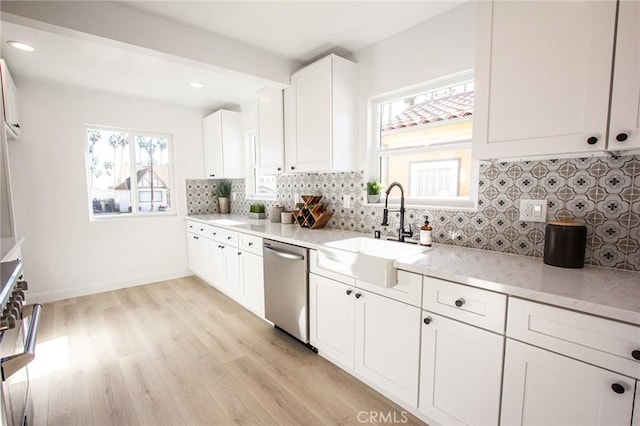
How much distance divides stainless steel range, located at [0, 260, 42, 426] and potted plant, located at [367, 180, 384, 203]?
86.2 inches

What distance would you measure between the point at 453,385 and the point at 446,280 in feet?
1.67

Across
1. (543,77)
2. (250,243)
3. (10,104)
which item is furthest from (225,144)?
(543,77)

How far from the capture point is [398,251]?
2.04m

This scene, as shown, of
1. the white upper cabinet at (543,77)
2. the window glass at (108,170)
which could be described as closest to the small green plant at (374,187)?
the white upper cabinet at (543,77)

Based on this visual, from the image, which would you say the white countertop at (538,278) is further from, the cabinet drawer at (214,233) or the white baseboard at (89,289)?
the white baseboard at (89,289)

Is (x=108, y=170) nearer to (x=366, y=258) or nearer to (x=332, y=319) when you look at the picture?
(x=332, y=319)

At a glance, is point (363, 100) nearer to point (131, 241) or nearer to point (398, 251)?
point (398, 251)

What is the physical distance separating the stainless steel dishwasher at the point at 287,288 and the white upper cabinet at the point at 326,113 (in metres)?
0.80

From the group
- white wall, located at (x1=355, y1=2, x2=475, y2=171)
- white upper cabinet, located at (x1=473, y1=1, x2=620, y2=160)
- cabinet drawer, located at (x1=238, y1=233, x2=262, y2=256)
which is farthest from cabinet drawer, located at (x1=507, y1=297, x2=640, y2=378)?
cabinet drawer, located at (x1=238, y1=233, x2=262, y2=256)

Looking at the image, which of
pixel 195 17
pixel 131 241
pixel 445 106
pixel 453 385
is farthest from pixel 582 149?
pixel 131 241

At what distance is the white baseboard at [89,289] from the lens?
331 cm

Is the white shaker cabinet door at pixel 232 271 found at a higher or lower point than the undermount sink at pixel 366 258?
lower

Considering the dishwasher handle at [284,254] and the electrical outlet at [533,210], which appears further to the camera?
the dishwasher handle at [284,254]

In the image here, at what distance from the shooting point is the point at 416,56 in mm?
2170
